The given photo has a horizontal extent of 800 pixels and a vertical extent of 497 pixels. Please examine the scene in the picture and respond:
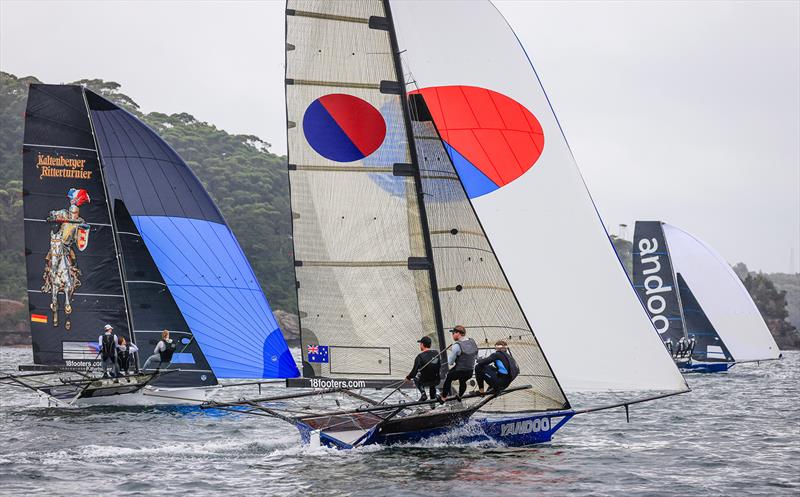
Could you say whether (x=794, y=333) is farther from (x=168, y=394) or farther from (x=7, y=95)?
(x=168, y=394)

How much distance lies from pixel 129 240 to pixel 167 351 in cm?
273

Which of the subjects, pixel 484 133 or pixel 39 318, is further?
pixel 39 318

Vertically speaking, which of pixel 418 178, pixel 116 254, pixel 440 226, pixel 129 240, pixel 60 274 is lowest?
pixel 60 274

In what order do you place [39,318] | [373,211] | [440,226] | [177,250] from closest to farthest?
[440,226] → [373,211] → [177,250] → [39,318]

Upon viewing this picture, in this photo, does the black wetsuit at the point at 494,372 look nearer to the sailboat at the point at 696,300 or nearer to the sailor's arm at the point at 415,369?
the sailor's arm at the point at 415,369

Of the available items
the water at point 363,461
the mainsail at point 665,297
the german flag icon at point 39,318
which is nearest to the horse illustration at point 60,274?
Result: the german flag icon at point 39,318

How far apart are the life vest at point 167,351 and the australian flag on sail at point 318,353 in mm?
7321

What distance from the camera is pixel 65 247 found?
24781 millimetres

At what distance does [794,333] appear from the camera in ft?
354

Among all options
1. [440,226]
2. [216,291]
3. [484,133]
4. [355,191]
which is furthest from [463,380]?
[216,291]

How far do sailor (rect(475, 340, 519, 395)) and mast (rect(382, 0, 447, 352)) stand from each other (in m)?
1.04

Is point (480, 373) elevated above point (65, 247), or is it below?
below

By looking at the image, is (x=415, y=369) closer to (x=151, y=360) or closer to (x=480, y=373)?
(x=480, y=373)

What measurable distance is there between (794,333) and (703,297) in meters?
64.2
